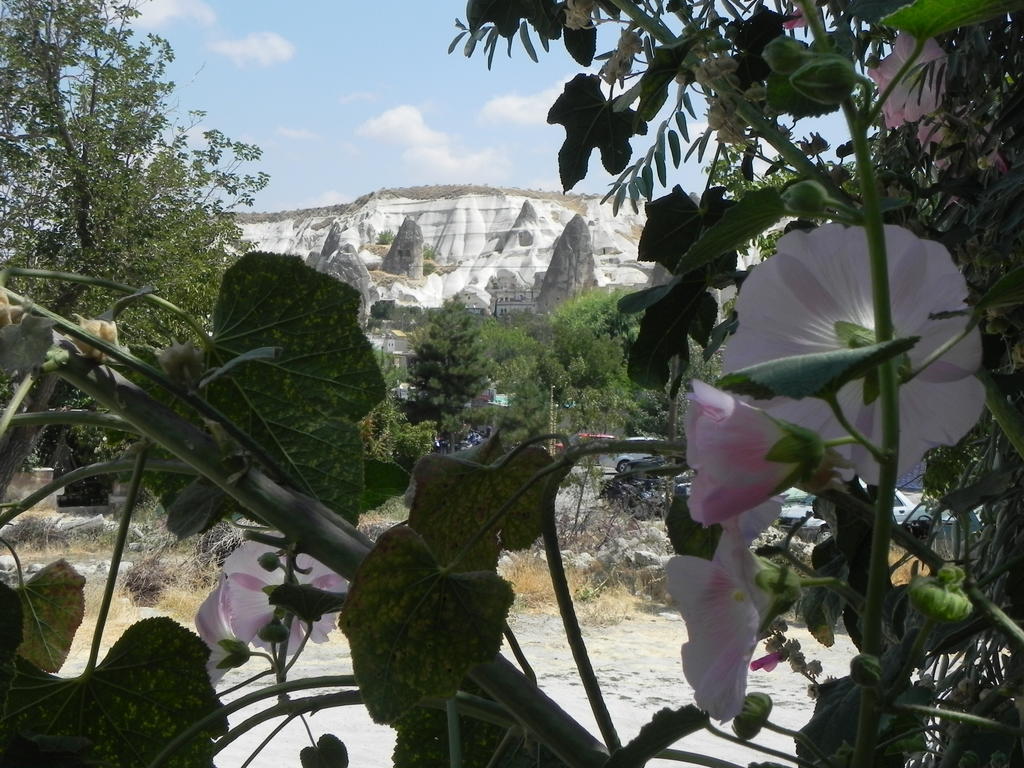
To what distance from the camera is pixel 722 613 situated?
6.0 inches

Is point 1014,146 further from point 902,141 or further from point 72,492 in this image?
point 72,492

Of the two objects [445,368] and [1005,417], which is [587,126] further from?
[445,368]

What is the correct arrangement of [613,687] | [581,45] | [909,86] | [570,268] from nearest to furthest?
[909,86], [581,45], [613,687], [570,268]

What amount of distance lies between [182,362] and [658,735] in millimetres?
109

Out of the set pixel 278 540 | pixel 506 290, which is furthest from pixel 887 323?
pixel 506 290

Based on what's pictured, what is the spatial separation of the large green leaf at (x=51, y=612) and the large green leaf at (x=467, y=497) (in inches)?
4.4

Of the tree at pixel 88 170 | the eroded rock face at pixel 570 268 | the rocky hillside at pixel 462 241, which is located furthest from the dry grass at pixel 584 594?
the eroded rock face at pixel 570 268

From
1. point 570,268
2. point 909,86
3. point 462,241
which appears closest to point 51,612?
point 909,86

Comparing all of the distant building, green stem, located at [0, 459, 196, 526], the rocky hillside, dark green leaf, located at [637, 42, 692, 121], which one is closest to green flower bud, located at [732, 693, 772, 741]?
green stem, located at [0, 459, 196, 526]

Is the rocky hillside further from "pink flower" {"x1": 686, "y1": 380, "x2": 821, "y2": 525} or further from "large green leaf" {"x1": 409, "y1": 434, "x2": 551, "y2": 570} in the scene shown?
"pink flower" {"x1": 686, "y1": 380, "x2": 821, "y2": 525}

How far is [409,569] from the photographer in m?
0.19

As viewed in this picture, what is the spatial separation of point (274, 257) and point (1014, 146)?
1.26ft

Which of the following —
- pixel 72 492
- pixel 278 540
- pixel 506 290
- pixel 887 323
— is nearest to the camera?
pixel 887 323

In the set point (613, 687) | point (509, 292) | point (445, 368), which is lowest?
point (613, 687)
